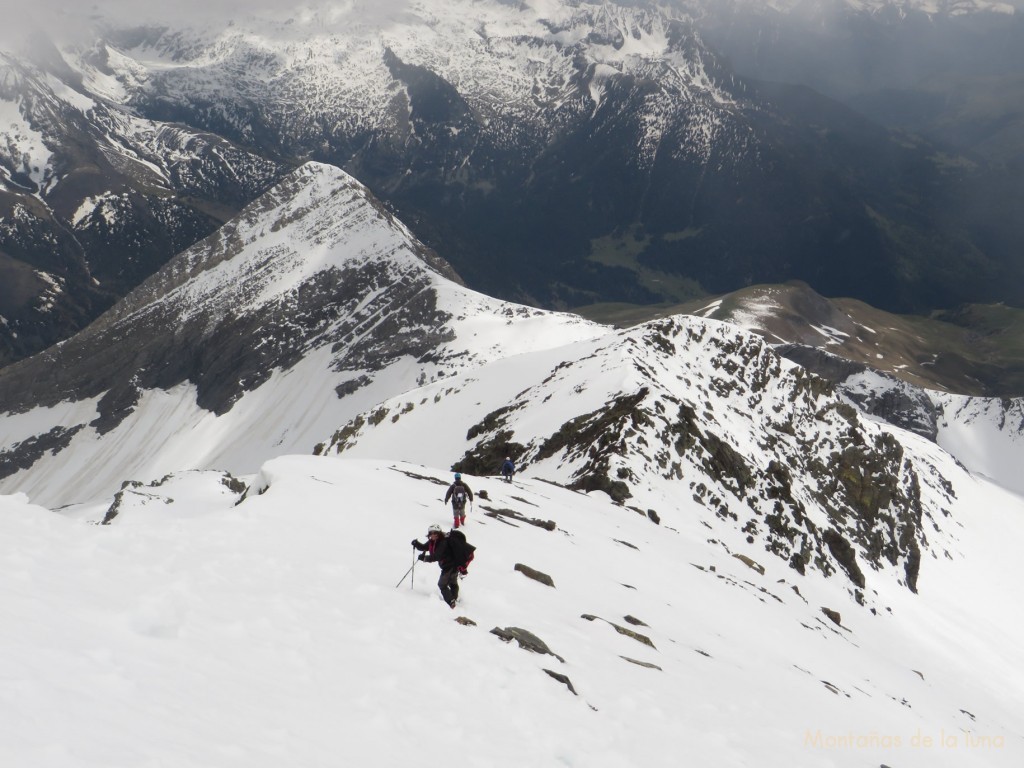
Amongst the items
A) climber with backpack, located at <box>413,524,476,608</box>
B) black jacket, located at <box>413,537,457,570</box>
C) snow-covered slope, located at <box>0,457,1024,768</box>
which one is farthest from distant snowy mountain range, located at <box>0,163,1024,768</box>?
black jacket, located at <box>413,537,457,570</box>

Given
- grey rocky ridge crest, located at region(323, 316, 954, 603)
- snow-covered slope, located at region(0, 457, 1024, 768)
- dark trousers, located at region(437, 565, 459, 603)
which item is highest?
grey rocky ridge crest, located at region(323, 316, 954, 603)

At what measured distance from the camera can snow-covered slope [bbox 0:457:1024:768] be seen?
1047cm

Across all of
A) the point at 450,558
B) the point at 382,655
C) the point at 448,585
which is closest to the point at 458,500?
the point at 448,585

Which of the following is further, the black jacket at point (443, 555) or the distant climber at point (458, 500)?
the distant climber at point (458, 500)

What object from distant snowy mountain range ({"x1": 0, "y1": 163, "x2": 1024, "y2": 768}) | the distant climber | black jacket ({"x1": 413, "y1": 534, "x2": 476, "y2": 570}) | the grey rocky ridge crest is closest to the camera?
distant snowy mountain range ({"x1": 0, "y1": 163, "x2": 1024, "y2": 768})

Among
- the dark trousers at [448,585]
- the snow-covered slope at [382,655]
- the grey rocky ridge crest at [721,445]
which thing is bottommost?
the snow-covered slope at [382,655]

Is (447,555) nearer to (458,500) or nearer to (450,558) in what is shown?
(450,558)

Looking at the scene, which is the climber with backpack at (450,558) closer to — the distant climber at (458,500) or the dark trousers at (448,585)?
the dark trousers at (448,585)

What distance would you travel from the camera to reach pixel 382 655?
14.8 m

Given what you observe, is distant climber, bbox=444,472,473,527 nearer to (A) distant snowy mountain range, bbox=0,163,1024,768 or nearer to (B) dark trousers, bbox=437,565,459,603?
(A) distant snowy mountain range, bbox=0,163,1024,768

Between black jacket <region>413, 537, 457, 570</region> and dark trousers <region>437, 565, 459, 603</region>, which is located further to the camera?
dark trousers <region>437, 565, 459, 603</region>

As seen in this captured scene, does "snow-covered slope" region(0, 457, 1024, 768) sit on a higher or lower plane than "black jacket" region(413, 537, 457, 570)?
lower

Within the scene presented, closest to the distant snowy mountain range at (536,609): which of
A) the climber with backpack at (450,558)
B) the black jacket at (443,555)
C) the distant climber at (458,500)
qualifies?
the climber with backpack at (450,558)

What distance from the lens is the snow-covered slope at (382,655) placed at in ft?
34.3
